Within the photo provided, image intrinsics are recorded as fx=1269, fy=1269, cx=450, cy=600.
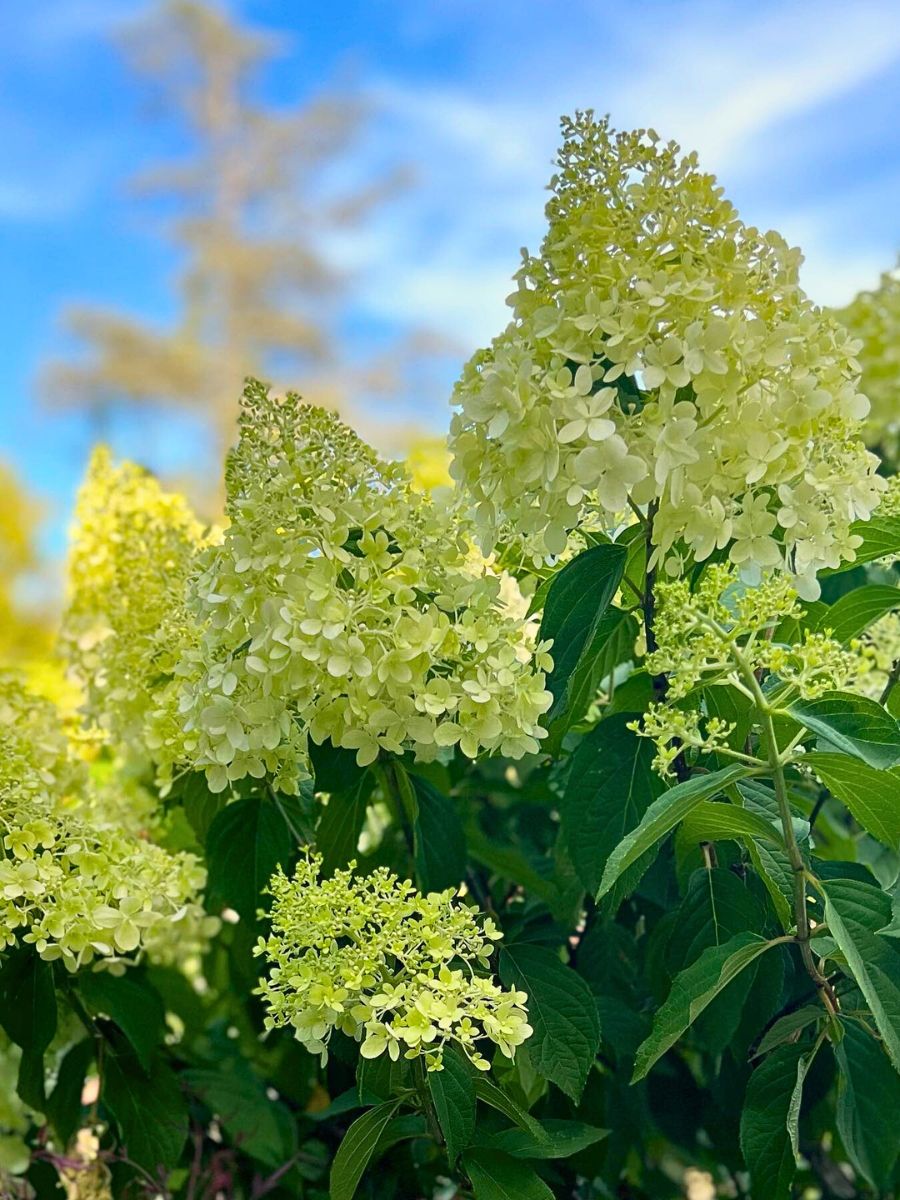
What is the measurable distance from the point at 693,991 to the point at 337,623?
0.29 m

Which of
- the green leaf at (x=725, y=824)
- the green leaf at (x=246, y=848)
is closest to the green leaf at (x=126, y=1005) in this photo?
the green leaf at (x=246, y=848)

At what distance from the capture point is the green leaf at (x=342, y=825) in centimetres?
→ 93

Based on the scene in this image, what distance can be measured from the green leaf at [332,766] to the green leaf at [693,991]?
26 cm

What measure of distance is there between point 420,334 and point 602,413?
1441cm

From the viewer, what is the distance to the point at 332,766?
87 centimetres

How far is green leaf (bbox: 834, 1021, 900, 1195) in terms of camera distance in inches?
32.0

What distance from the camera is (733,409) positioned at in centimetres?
73

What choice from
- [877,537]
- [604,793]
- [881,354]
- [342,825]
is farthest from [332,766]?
[881,354]

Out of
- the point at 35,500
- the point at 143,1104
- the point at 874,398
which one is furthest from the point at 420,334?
the point at 143,1104

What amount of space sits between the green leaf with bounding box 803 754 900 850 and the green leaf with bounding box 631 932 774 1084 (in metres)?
0.10

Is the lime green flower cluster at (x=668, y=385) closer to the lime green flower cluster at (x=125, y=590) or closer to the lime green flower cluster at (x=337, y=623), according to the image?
the lime green flower cluster at (x=337, y=623)

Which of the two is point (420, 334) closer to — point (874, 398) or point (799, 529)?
point (874, 398)

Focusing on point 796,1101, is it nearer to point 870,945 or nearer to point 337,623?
point 870,945

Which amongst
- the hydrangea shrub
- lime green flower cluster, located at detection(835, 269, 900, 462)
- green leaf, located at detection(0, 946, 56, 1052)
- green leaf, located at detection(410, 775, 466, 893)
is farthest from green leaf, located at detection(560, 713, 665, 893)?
lime green flower cluster, located at detection(835, 269, 900, 462)
